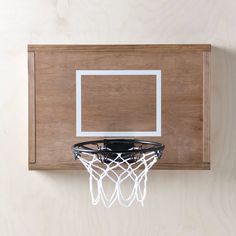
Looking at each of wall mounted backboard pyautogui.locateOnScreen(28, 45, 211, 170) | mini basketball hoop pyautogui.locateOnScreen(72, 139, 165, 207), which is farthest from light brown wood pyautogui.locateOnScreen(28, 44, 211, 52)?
mini basketball hoop pyautogui.locateOnScreen(72, 139, 165, 207)

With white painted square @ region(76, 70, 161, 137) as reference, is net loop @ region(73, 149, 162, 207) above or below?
below

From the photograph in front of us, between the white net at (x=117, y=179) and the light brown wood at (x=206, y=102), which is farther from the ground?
the light brown wood at (x=206, y=102)

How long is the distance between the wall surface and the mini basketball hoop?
0.11ft

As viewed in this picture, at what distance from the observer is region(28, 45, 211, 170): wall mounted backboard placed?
1.42m

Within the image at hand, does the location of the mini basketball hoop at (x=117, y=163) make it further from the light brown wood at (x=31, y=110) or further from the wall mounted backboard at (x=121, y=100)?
the light brown wood at (x=31, y=110)

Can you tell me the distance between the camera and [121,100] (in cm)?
143

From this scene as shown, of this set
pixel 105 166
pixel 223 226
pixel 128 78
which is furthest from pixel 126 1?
pixel 223 226

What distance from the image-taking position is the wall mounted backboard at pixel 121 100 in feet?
4.65

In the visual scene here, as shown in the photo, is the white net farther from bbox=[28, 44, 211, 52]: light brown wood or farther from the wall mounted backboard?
bbox=[28, 44, 211, 52]: light brown wood

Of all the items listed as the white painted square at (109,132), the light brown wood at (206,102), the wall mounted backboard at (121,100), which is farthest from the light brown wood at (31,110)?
the light brown wood at (206,102)

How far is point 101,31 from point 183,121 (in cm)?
38

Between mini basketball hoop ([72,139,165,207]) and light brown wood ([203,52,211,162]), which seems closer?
mini basketball hoop ([72,139,165,207])

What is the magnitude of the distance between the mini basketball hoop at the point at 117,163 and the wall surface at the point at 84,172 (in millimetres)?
34

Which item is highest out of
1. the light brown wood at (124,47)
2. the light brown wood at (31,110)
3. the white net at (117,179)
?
the light brown wood at (124,47)
